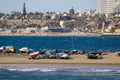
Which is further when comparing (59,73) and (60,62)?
(60,62)

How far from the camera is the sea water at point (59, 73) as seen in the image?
54750 mm

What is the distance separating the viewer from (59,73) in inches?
2280

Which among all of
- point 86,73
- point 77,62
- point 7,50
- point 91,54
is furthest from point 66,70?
point 7,50

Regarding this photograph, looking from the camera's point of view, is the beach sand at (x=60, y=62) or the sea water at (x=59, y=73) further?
the beach sand at (x=60, y=62)

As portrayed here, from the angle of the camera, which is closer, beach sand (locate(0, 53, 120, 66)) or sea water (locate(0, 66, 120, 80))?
sea water (locate(0, 66, 120, 80))

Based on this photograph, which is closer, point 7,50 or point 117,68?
point 117,68

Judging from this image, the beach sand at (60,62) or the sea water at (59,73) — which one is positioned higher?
the sea water at (59,73)

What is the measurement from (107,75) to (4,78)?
10319mm

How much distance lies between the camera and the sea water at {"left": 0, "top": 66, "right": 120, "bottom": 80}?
54.8 meters

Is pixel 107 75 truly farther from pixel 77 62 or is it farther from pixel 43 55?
pixel 43 55

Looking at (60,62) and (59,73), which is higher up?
(59,73)

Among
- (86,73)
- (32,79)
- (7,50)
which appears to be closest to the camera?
(32,79)

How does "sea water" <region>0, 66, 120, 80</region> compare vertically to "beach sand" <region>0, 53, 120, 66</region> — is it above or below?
above

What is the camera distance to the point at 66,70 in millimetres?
60375
